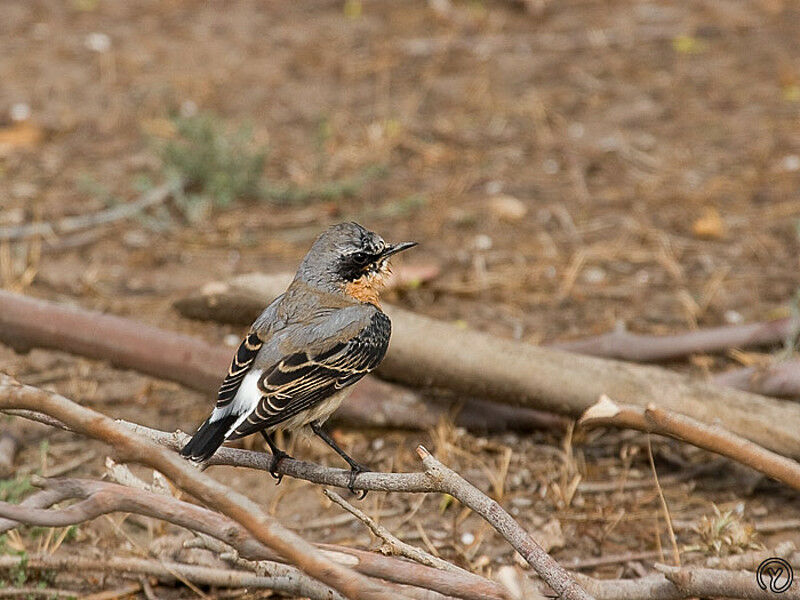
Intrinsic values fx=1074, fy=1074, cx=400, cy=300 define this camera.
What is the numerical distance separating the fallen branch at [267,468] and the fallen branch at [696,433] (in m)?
0.48

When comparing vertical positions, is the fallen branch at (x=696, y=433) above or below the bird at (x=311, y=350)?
above

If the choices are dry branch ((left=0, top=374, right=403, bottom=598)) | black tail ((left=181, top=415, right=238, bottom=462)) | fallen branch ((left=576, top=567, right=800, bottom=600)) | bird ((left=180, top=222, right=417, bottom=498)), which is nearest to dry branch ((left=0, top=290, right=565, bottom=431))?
bird ((left=180, top=222, right=417, bottom=498))

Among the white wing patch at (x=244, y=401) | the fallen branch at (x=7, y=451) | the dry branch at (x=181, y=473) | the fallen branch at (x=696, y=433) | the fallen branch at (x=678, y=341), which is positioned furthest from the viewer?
the fallen branch at (x=678, y=341)

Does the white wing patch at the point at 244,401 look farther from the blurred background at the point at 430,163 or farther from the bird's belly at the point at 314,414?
the blurred background at the point at 430,163

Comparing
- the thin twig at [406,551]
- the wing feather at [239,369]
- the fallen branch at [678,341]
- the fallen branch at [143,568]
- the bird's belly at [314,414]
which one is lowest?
the fallen branch at [678,341]

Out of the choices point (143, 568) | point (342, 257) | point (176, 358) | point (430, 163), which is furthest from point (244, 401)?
point (430, 163)

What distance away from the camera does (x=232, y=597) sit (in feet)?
14.3

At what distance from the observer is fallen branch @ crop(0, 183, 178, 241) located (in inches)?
277

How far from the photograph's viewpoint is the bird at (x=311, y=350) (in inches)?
158

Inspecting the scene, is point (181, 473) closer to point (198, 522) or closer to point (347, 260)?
point (198, 522)

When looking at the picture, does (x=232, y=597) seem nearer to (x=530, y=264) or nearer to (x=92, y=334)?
(x=92, y=334)

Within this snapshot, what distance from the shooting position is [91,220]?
7.29m

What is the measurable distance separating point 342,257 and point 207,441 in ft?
4.14

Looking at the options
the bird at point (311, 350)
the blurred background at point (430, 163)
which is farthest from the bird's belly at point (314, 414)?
the blurred background at point (430, 163)
